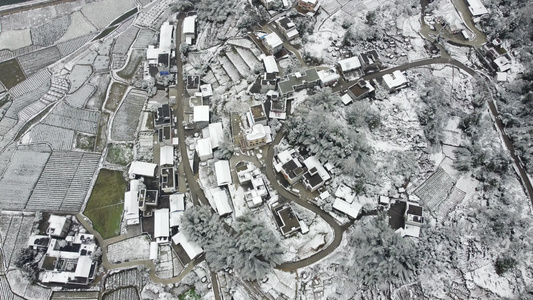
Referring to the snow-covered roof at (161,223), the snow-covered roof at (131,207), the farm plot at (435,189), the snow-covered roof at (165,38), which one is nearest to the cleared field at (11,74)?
the snow-covered roof at (165,38)

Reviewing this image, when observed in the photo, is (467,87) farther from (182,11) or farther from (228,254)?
(182,11)

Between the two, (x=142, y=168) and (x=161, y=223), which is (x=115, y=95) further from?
(x=161, y=223)

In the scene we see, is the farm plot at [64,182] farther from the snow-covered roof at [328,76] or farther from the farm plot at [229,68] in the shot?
the snow-covered roof at [328,76]

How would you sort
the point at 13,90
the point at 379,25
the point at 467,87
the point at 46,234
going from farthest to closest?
the point at 13,90
the point at 379,25
the point at 467,87
the point at 46,234

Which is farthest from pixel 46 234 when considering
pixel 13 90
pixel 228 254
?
pixel 13 90

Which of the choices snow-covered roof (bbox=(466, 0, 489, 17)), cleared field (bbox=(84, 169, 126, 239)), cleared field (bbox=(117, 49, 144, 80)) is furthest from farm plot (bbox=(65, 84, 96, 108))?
snow-covered roof (bbox=(466, 0, 489, 17))

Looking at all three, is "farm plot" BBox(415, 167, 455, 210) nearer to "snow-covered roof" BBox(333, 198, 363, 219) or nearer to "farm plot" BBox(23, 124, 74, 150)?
"snow-covered roof" BBox(333, 198, 363, 219)

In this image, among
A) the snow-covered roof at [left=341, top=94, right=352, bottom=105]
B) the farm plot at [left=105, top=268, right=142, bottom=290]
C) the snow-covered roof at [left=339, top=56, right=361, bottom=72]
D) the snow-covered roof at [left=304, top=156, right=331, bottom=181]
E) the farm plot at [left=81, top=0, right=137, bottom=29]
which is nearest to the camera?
the farm plot at [left=105, top=268, right=142, bottom=290]
